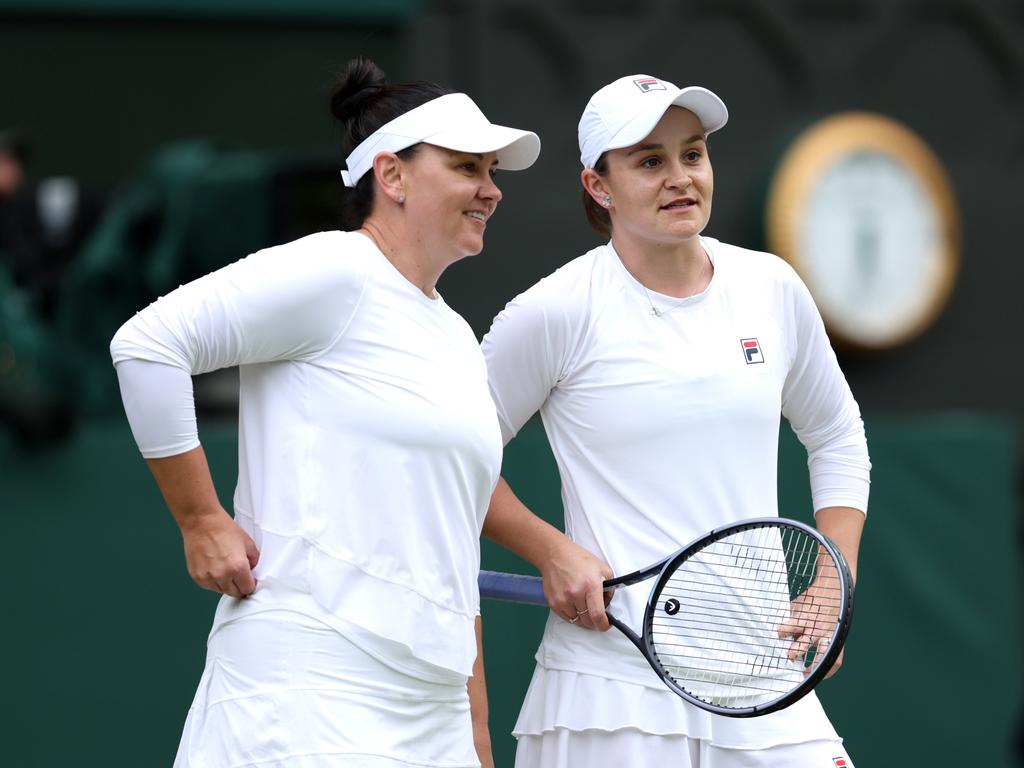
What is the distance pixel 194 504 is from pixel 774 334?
1.10 m

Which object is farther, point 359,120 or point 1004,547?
point 1004,547

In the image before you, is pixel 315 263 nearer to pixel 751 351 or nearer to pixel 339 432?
pixel 339 432

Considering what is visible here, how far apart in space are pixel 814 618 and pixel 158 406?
1191 mm

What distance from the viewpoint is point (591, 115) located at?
3.16 m

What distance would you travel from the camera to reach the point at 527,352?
314cm

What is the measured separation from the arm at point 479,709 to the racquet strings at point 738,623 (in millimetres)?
306

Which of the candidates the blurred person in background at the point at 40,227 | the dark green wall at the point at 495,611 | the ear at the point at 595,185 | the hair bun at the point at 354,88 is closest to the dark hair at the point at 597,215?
the ear at the point at 595,185

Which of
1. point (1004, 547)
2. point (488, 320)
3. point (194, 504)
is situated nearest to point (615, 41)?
point (488, 320)

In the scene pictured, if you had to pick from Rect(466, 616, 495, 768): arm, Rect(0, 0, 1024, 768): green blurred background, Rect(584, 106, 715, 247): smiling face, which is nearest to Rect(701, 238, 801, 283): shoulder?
Rect(584, 106, 715, 247): smiling face

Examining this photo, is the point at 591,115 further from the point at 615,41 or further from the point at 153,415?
the point at 615,41

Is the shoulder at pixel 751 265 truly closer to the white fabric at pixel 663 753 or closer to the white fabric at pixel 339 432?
the white fabric at pixel 339 432

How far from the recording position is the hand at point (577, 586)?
3.01m

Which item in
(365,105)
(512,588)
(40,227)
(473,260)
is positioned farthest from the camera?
(473,260)

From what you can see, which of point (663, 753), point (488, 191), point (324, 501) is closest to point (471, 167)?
point (488, 191)
